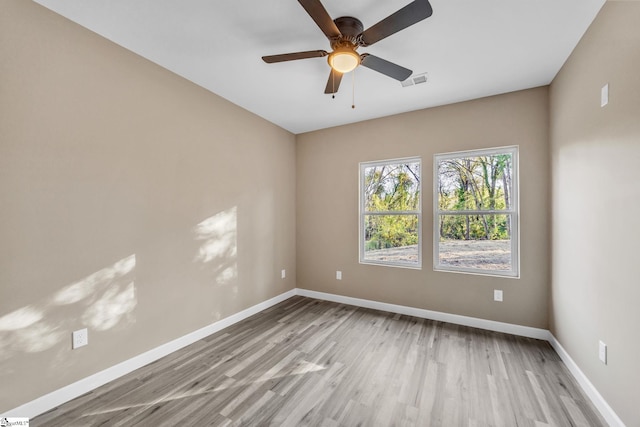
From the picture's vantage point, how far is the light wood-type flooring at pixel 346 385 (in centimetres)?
176

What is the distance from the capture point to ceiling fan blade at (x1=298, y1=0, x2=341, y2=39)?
1449 mm

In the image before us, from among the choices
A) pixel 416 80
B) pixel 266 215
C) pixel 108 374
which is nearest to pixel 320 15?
pixel 416 80

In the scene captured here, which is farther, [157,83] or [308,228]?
[308,228]

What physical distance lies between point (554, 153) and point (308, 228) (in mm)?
3193

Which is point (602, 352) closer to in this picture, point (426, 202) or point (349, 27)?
point (426, 202)

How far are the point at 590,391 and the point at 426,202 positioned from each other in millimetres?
2193

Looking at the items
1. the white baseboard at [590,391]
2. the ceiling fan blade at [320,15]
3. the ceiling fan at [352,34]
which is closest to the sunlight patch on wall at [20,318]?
the ceiling fan at [352,34]

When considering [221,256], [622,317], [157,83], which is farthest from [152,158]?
[622,317]

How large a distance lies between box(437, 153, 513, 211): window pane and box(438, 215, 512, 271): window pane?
0.15 m

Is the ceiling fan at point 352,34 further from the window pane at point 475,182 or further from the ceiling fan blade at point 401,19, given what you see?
the window pane at point 475,182

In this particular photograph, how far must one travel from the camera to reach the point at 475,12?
1.83m

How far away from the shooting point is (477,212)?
126 inches

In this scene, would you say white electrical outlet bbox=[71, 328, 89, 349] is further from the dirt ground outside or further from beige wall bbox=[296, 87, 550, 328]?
the dirt ground outside

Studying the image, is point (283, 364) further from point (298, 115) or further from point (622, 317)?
point (298, 115)
